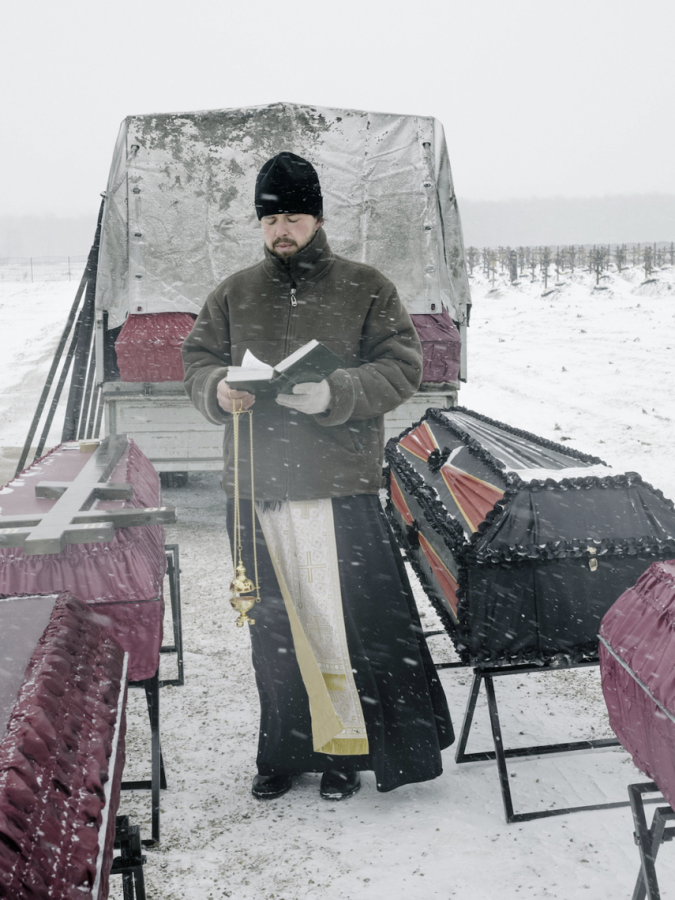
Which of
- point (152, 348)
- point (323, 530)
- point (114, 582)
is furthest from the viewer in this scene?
point (152, 348)

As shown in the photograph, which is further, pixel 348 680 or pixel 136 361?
pixel 136 361

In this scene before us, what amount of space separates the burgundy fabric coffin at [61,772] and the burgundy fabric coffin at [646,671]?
1.03 meters

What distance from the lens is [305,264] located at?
245cm

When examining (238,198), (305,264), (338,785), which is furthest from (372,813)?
(238,198)

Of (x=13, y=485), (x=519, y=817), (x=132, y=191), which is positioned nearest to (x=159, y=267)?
(x=132, y=191)

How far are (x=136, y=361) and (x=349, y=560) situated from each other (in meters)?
3.30

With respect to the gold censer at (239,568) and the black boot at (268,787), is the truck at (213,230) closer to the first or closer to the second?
the gold censer at (239,568)

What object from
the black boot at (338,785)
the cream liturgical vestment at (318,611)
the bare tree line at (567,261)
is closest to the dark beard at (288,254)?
the cream liturgical vestment at (318,611)

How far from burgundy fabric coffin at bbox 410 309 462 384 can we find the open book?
3.40 metres

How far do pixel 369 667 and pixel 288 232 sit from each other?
144cm

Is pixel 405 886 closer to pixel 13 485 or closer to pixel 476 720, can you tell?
pixel 476 720

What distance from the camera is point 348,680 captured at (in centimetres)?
254

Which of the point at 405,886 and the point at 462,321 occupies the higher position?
the point at 462,321

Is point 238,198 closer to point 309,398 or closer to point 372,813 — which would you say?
point 309,398
